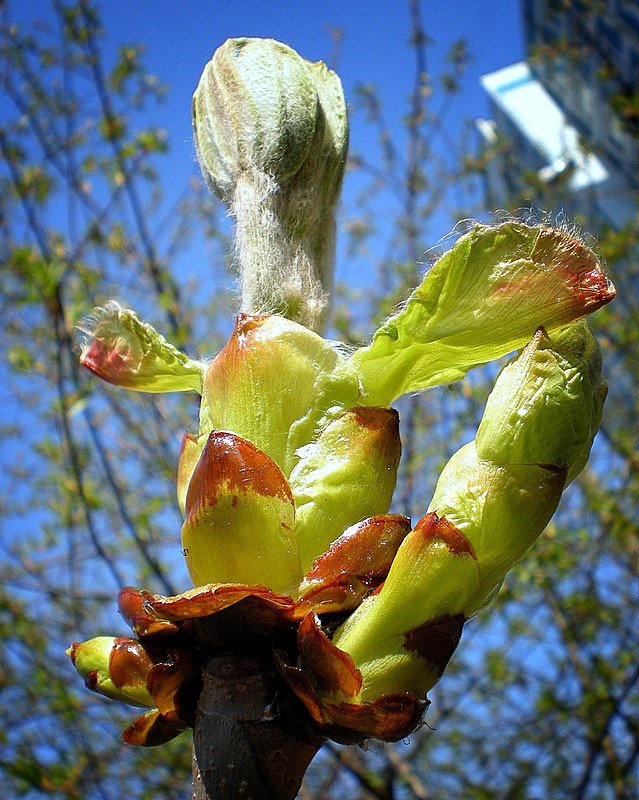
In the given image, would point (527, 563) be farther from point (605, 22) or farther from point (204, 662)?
point (605, 22)

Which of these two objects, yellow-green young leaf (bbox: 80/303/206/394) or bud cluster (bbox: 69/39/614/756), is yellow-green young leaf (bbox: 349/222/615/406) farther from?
yellow-green young leaf (bbox: 80/303/206/394)

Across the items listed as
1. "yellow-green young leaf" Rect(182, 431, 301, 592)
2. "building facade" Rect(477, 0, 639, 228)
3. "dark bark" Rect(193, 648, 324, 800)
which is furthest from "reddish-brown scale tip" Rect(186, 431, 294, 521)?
"building facade" Rect(477, 0, 639, 228)

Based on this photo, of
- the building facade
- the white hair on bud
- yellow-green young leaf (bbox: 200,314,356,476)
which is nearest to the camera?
yellow-green young leaf (bbox: 200,314,356,476)

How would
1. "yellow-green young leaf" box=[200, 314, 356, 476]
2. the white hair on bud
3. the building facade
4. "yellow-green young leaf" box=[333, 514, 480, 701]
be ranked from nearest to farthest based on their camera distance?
"yellow-green young leaf" box=[333, 514, 480, 701], "yellow-green young leaf" box=[200, 314, 356, 476], the white hair on bud, the building facade

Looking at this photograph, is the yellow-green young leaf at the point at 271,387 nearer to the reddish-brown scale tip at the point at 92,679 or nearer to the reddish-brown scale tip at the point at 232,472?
the reddish-brown scale tip at the point at 232,472

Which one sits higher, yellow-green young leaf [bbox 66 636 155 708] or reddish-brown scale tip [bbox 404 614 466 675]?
yellow-green young leaf [bbox 66 636 155 708]

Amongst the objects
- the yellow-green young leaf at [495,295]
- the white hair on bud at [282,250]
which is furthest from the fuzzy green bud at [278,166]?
the yellow-green young leaf at [495,295]

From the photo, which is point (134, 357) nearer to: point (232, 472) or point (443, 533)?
point (232, 472)
